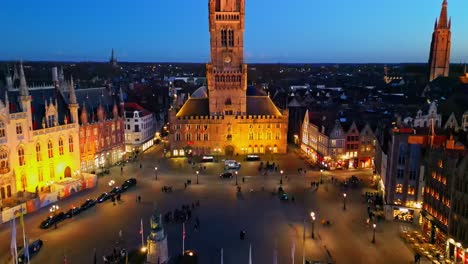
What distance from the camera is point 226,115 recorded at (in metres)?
79.8

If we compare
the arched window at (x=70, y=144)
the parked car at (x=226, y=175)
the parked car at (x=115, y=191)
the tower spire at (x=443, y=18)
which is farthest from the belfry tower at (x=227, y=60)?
the tower spire at (x=443, y=18)

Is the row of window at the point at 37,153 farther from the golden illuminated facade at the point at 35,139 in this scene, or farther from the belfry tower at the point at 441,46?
the belfry tower at the point at 441,46

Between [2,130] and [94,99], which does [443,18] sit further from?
[2,130]

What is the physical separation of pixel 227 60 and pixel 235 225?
43.6m

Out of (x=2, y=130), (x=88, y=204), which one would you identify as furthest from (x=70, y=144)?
(x=88, y=204)

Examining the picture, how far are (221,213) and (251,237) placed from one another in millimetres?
7627

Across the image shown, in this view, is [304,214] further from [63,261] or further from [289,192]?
[63,261]

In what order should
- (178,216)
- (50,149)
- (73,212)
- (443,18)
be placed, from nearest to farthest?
(178,216) < (73,212) < (50,149) < (443,18)

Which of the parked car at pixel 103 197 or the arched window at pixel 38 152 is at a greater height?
the arched window at pixel 38 152

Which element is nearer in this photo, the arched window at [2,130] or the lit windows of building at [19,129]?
the arched window at [2,130]

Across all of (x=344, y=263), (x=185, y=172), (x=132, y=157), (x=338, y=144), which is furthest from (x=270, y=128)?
(x=344, y=263)

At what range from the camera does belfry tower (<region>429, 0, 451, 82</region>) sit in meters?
134

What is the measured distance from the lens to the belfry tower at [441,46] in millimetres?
134500

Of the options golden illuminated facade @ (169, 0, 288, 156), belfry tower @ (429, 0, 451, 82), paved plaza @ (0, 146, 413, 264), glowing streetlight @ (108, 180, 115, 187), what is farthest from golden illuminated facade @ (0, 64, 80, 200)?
belfry tower @ (429, 0, 451, 82)
